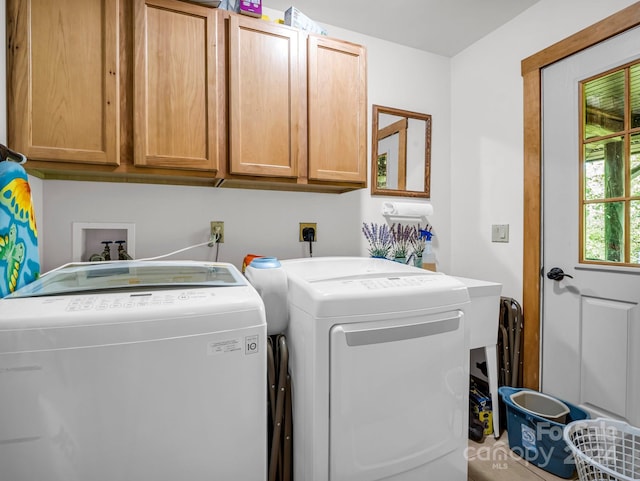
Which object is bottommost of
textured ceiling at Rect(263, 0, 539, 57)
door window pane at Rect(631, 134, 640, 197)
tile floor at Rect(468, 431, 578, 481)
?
tile floor at Rect(468, 431, 578, 481)

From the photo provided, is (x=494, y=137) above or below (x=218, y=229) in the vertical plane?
above

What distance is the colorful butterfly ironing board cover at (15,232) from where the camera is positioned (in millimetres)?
938

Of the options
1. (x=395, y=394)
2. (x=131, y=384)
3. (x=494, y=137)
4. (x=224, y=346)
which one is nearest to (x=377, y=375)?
(x=395, y=394)

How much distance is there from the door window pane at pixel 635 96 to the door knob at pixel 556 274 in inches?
30.0

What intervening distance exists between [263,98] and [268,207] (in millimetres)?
631

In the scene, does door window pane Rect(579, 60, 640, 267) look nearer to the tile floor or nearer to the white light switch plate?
the white light switch plate

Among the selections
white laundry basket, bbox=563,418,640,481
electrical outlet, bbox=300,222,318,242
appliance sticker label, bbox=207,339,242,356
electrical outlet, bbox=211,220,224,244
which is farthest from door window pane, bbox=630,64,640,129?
electrical outlet, bbox=211,220,224,244

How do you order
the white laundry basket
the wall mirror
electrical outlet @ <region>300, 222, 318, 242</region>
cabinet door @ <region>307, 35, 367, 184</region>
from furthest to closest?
the wall mirror → electrical outlet @ <region>300, 222, 318, 242</region> → cabinet door @ <region>307, 35, 367, 184</region> → the white laundry basket

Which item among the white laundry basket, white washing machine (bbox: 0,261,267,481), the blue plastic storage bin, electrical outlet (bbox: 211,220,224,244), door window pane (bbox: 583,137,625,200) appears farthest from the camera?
electrical outlet (bbox: 211,220,224,244)

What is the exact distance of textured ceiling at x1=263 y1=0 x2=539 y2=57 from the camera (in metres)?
1.97

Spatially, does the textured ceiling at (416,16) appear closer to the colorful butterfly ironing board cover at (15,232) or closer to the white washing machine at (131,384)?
the colorful butterfly ironing board cover at (15,232)

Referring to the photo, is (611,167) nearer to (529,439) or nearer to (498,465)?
(529,439)

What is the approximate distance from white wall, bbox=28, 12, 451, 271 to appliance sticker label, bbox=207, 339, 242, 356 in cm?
108

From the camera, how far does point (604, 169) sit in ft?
5.52
